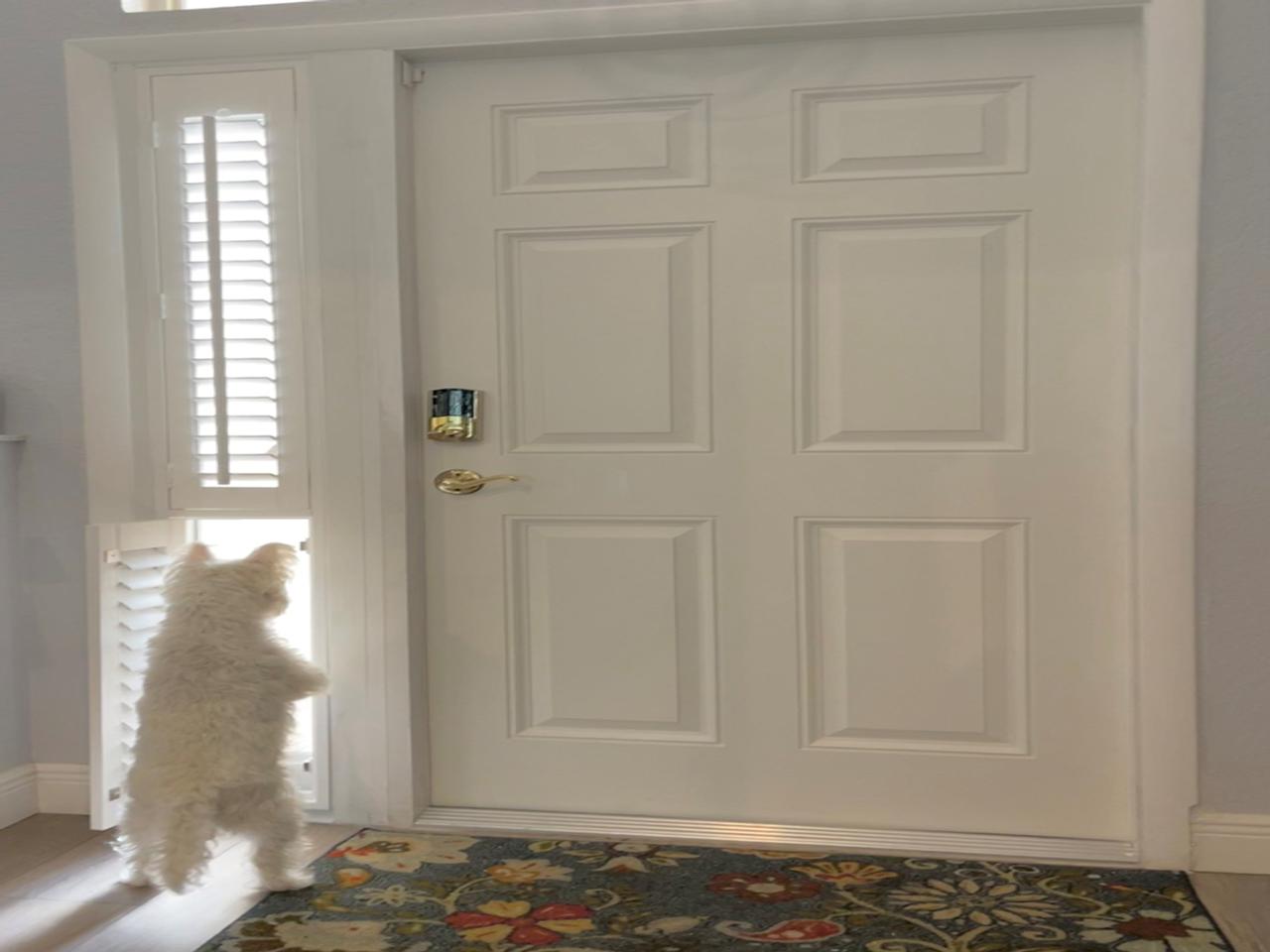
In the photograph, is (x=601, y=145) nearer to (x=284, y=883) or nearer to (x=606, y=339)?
(x=606, y=339)

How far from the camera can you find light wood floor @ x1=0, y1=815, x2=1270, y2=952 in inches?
87.7

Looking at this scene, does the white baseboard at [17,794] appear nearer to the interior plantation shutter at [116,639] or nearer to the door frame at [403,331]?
the interior plantation shutter at [116,639]

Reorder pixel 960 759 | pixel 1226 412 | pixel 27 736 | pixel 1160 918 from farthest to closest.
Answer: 1. pixel 27 736
2. pixel 960 759
3. pixel 1226 412
4. pixel 1160 918

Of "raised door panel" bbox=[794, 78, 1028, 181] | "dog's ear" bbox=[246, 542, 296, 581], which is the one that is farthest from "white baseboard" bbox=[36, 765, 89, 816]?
"raised door panel" bbox=[794, 78, 1028, 181]

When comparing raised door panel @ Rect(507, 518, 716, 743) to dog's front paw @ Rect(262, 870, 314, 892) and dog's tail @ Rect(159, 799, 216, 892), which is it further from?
dog's tail @ Rect(159, 799, 216, 892)

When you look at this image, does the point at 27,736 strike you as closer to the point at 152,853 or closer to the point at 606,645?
the point at 152,853

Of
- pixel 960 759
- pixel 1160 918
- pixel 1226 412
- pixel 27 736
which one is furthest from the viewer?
pixel 27 736

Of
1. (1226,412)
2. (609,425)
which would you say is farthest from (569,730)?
(1226,412)

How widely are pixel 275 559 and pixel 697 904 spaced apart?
107 cm

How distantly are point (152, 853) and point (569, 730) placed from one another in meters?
0.90

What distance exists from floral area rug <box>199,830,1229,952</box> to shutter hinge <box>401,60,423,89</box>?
66.1 inches

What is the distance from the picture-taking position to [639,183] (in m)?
2.69

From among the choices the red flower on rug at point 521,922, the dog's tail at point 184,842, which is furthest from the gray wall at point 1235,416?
the dog's tail at point 184,842

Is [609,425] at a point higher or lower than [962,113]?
lower
